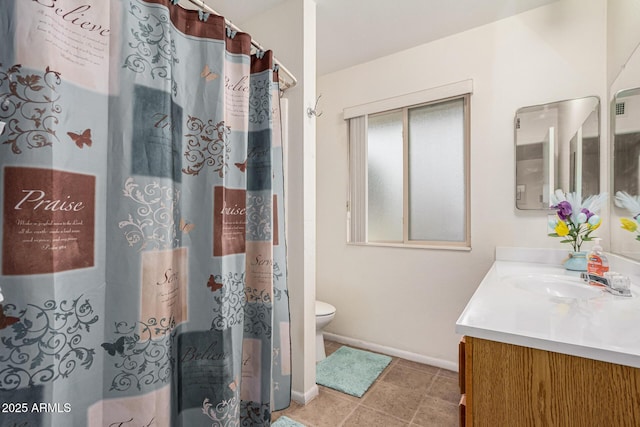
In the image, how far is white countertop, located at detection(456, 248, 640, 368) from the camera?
2.26 ft

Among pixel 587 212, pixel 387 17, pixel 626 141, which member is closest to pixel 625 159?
pixel 626 141

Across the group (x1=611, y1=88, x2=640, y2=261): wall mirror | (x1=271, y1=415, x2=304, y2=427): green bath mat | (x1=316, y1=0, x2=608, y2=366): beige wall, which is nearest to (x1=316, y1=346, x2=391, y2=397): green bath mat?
(x1=316, y1=0, x2=608, y2=366): beige wall

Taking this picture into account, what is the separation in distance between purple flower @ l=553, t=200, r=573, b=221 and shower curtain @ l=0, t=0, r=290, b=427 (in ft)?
5.34

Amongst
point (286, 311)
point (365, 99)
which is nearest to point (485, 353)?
point (286, 311)

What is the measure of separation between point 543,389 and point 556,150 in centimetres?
176

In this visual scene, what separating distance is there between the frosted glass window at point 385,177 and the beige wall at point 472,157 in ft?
0.68

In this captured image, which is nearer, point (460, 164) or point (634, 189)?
point (634, 189)

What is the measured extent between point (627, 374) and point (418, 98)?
213 centimetres

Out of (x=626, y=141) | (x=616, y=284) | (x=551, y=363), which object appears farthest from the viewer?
(x=626, y=141)

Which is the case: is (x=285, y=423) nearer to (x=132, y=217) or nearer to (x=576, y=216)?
(x=132, y=217)

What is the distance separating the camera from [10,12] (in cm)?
63

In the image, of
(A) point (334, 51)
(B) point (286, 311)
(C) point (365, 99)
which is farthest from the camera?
(C) point (365, 99)

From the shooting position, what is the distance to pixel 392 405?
1.77 m

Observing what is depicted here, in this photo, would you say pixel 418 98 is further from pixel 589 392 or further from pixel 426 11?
pixel 589 392
